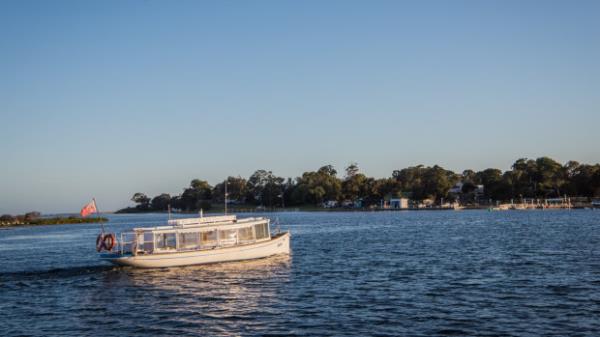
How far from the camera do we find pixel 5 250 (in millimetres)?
82062

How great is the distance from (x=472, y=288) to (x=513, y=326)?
34.5ft

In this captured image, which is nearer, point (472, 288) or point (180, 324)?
point (180, 324)

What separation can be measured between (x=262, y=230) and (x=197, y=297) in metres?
22.0

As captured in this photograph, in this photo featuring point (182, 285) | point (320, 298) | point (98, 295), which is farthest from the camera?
point (182, 285)

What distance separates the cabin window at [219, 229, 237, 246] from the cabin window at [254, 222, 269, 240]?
9.13 ft

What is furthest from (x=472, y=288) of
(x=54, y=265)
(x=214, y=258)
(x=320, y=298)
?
(x=54, y=265)

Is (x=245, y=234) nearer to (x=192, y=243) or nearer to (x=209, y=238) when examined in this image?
(x=209, y=238)

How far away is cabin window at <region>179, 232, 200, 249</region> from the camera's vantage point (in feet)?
181

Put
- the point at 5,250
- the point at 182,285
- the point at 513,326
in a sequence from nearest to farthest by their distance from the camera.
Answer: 1. the point at 513,326
2. the point at 182,285
3. the point at 5,250

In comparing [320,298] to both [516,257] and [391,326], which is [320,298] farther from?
[516,257]

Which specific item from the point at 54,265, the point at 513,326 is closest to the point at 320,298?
the point at 513,326

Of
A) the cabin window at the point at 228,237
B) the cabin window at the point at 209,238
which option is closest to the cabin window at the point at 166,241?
the cabin window at the point at 209,238

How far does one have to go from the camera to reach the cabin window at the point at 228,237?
57125mm

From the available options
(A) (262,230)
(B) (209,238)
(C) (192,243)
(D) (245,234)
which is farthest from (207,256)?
(A) (262,230)
